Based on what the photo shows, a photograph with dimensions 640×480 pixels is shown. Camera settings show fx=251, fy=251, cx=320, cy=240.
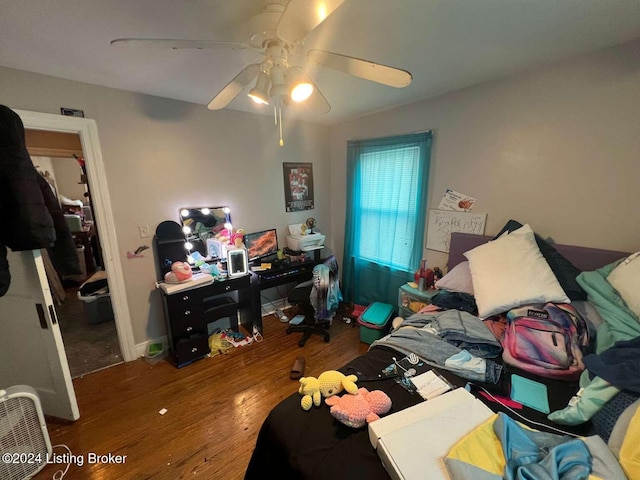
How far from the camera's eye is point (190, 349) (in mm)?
2318

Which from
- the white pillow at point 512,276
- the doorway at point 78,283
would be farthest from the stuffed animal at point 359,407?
the doorway at point 78,283

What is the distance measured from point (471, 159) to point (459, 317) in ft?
4.64

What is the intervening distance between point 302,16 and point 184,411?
2.44 meters

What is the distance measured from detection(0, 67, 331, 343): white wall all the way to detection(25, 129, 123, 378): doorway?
35 cm

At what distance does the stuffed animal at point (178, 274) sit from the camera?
7.41 feet

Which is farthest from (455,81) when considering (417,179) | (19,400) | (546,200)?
(19,400)

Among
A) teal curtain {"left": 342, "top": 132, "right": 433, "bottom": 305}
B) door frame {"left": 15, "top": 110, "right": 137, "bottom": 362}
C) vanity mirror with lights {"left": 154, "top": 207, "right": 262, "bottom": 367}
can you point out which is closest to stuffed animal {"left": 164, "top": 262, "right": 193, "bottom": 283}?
vanity mirror with lights {"left": 154, "top": 207, "right": 262, "bottom": 367}

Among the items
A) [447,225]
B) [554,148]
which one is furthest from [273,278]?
[554,148]

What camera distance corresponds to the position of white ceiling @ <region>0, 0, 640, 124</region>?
45.4 inches

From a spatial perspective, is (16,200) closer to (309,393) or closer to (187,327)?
(187,327)

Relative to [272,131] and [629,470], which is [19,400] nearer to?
[629,470]

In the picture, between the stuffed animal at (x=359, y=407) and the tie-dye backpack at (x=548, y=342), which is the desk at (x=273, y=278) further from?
the tie-dye backpack at (x=548, y=342)

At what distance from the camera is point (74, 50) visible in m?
1.48

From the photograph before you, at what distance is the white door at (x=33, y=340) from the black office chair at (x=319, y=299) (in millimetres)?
1736
